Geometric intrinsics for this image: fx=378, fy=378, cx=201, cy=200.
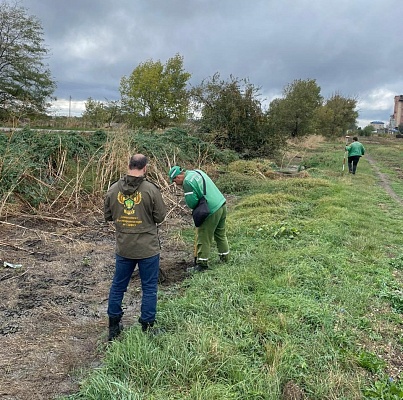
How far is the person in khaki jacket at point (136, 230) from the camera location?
11.3ft

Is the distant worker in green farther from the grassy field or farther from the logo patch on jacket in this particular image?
the logo patch on jacket

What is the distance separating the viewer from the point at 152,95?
36062 millimetres

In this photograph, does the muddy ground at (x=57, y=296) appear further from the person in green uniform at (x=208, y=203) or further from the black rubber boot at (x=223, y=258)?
the black rubber boot at (x=223, y=258)

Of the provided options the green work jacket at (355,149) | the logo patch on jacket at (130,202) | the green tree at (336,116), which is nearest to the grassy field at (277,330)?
the logo patch on jacket at (130,202)

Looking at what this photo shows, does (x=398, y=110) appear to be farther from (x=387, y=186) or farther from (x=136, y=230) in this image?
(x=136, y=230)

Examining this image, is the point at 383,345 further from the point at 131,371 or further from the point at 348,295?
the point at 131,371

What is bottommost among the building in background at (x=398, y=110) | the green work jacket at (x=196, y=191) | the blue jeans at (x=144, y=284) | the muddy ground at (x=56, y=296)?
the muddy ground at (x=56, y=296)

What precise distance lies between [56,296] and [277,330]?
273cm

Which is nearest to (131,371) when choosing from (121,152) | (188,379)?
(188,379)

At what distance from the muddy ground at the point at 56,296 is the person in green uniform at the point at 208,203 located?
1.41ft

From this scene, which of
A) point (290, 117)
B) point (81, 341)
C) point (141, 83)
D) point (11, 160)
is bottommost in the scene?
point (81, 341)

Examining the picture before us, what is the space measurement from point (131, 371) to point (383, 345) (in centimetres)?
233

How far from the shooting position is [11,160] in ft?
27.5

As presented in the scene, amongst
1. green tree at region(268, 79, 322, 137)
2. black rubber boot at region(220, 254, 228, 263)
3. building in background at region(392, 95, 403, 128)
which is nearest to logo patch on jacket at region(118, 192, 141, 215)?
black rubber boot at region(220, 254, 228, 263)
